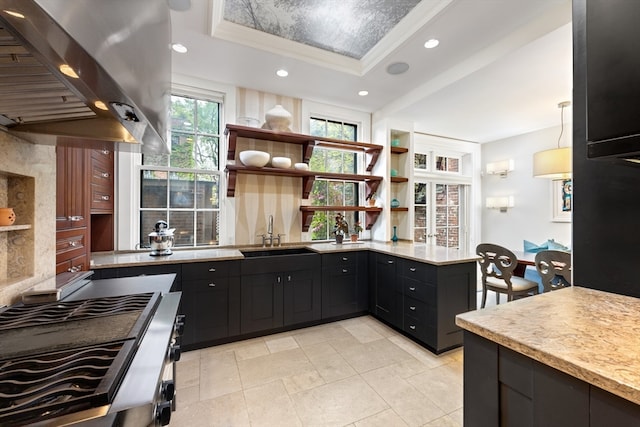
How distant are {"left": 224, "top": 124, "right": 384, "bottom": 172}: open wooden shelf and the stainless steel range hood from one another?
167 centimetres

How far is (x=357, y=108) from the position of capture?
385cm

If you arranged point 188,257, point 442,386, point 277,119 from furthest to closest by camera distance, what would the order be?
point 277,119 → point 188,257 → point 442,386

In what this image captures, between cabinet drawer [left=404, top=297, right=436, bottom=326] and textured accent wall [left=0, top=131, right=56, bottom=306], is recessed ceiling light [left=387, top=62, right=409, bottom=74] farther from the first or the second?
textured accent wall [left=0, top=131, right=56, bottom=306]

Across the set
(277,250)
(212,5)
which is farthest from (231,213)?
(212,5)

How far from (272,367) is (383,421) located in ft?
3.23

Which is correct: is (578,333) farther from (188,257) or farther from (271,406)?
(188,257)

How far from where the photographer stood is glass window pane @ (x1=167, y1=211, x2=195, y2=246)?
2975 mm

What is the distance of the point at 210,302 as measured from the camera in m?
2.50

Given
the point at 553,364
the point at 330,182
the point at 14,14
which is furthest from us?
the point at 330,182

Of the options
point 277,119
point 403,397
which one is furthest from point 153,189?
point 403,397

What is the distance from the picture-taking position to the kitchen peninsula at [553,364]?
649 mm

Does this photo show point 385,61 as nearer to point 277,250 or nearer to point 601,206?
point 601,206

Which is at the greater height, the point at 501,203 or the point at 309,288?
the point at 501,203

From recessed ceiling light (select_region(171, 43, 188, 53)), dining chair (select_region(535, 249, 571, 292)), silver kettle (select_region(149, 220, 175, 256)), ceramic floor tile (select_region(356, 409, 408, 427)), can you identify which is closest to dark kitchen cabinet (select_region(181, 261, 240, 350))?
silver kettle (select_region(149, 220, 175, 256))
